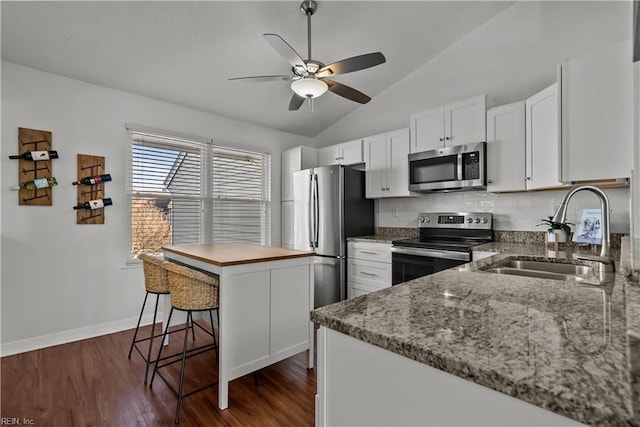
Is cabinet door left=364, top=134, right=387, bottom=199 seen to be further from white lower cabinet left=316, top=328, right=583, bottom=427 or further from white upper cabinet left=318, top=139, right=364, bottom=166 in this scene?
white lower cabinet left=316, top=328, right=583, bottom=427

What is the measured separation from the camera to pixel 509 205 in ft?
10.3

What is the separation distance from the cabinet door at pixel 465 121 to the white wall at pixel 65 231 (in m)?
3.14

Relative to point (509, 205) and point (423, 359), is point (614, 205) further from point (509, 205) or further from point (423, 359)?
point (423, 359)

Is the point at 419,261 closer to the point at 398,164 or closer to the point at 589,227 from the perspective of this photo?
the point at 398,164

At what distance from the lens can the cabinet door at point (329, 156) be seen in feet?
14.1

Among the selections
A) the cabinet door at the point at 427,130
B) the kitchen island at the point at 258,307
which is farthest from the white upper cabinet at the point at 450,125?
the kitchen island at the point at 258,307

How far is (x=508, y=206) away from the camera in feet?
10.3

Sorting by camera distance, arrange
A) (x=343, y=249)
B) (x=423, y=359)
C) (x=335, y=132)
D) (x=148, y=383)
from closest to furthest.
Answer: (x=423, y=359), (x=148, y=383), (x=343, y=249), (x=335, y=132)

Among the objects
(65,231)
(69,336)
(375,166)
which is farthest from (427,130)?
(69,336)

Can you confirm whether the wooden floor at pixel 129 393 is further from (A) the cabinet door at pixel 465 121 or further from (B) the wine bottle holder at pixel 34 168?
(A) the cabinet door at pixel 465 121

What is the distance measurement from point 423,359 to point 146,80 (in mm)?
3609

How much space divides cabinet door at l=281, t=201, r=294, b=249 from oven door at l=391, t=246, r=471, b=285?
1.69m

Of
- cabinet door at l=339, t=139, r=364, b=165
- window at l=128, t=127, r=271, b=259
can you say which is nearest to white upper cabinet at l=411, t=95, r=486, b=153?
cabinet door at l=339, t=139, r=364, b=165

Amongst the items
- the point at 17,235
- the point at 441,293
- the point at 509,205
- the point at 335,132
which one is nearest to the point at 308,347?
the point at 441,293
